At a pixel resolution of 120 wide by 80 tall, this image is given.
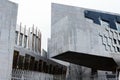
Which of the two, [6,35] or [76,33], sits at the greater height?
[76,33]

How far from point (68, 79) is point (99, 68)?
4012 mm

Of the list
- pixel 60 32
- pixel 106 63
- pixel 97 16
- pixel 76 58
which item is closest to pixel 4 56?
pixel 60 32

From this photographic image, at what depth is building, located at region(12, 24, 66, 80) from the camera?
24.0 meters

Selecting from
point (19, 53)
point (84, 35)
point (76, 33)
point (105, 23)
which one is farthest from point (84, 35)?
point (19, 53)

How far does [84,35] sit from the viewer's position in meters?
21.3

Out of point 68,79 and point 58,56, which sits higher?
point 58,56

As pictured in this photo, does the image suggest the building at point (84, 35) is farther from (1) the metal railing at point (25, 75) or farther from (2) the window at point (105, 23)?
(1) the metal railing at point (25, 75)

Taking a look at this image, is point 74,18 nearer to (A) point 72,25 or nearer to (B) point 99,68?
(A) point 72,25

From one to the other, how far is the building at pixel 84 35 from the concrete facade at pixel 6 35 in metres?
5.00

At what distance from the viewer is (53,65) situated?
32.5m

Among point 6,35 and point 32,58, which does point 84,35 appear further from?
point 32,58

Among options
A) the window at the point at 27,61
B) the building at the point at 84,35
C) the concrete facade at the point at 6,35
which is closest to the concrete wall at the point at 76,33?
the building at the point at 84,35

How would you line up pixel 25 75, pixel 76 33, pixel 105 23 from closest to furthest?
pixel 25 75, pixel 76 33, pixel 105 23

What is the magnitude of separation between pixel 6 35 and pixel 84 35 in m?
7.15
